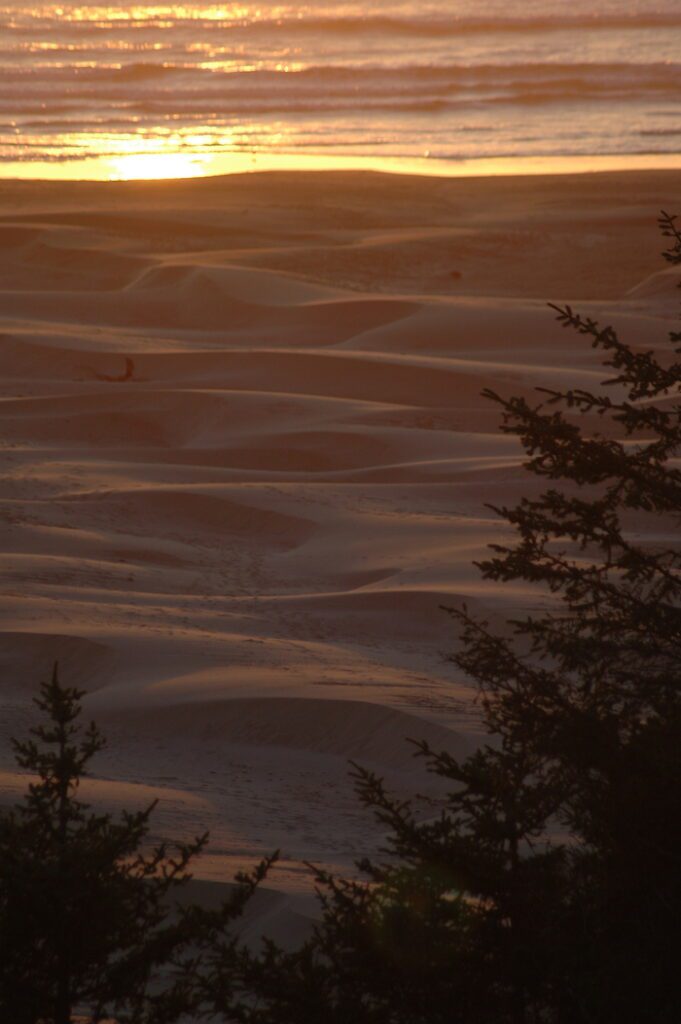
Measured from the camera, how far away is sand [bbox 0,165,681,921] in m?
7.11

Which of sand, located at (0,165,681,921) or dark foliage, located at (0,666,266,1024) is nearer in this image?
dark foliage, located at (0,666,266,1024)

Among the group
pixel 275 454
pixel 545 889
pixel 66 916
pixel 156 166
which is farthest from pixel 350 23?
pixel 66 916

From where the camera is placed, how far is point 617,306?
19.9 meters

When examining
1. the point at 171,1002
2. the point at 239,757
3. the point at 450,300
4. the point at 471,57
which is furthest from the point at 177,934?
the point at 471,57

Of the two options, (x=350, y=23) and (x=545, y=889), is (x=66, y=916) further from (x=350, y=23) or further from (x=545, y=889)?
(x=350, y=23)

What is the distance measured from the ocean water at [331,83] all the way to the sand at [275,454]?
471 centimetres

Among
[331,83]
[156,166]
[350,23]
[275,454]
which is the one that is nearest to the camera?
[275,454]

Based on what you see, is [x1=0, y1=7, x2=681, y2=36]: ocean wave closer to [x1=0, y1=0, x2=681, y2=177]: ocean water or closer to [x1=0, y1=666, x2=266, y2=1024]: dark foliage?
[x1=0, y1=0, x2=681, y2=177]: ocean water

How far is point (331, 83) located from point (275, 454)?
27513 millimetres

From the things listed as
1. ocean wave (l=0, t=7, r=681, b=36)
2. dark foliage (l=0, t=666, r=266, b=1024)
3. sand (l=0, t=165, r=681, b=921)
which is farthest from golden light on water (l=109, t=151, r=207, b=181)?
dark foliage (l=0, t=666, r=266, b=1024)

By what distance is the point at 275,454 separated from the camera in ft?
45.4

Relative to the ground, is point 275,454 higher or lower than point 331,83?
lower

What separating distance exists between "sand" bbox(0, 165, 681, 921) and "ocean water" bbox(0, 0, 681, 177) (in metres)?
4.71

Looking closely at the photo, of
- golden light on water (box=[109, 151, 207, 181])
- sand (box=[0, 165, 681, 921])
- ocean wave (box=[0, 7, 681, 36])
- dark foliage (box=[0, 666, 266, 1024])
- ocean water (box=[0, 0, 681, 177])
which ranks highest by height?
ocean wave (box=[0, 7, 681, 36])
